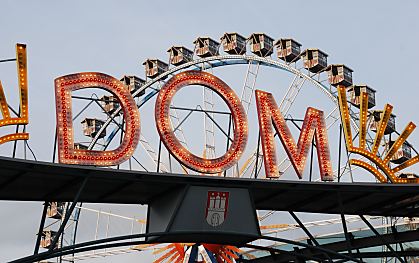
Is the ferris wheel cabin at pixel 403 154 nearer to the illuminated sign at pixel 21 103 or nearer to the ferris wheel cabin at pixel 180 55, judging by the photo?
the ferris wheel cabin at pixel 180 55

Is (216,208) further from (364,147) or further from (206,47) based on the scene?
(206,47)

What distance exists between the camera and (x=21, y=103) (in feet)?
80.7

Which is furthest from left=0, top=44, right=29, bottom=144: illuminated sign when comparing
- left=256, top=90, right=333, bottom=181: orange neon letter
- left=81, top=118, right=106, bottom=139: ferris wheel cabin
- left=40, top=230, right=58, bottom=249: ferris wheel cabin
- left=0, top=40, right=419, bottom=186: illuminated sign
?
left=40, top=230, right=58, bottom=249: ferris wheel cabin

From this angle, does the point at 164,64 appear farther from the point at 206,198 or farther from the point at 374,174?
the point at 206,198

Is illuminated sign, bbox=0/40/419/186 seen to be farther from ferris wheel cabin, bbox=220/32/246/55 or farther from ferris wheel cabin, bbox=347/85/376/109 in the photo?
ferris wheel cabin, bbox=220/32/246/55

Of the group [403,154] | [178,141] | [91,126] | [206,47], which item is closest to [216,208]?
[178,141]

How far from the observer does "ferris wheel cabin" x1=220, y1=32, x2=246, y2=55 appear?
161 feet

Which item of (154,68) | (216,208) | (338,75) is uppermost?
(154,68)

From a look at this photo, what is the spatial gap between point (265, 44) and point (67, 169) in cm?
2827

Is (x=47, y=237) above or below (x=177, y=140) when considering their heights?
below

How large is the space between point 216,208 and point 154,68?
990 inches

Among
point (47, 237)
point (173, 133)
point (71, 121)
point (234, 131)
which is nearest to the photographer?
point (71, 121)

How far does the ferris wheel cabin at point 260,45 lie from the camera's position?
161 feet

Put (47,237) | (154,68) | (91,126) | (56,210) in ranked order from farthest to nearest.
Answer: (47,237) → (91,126) → (56,210) → (154,68)
